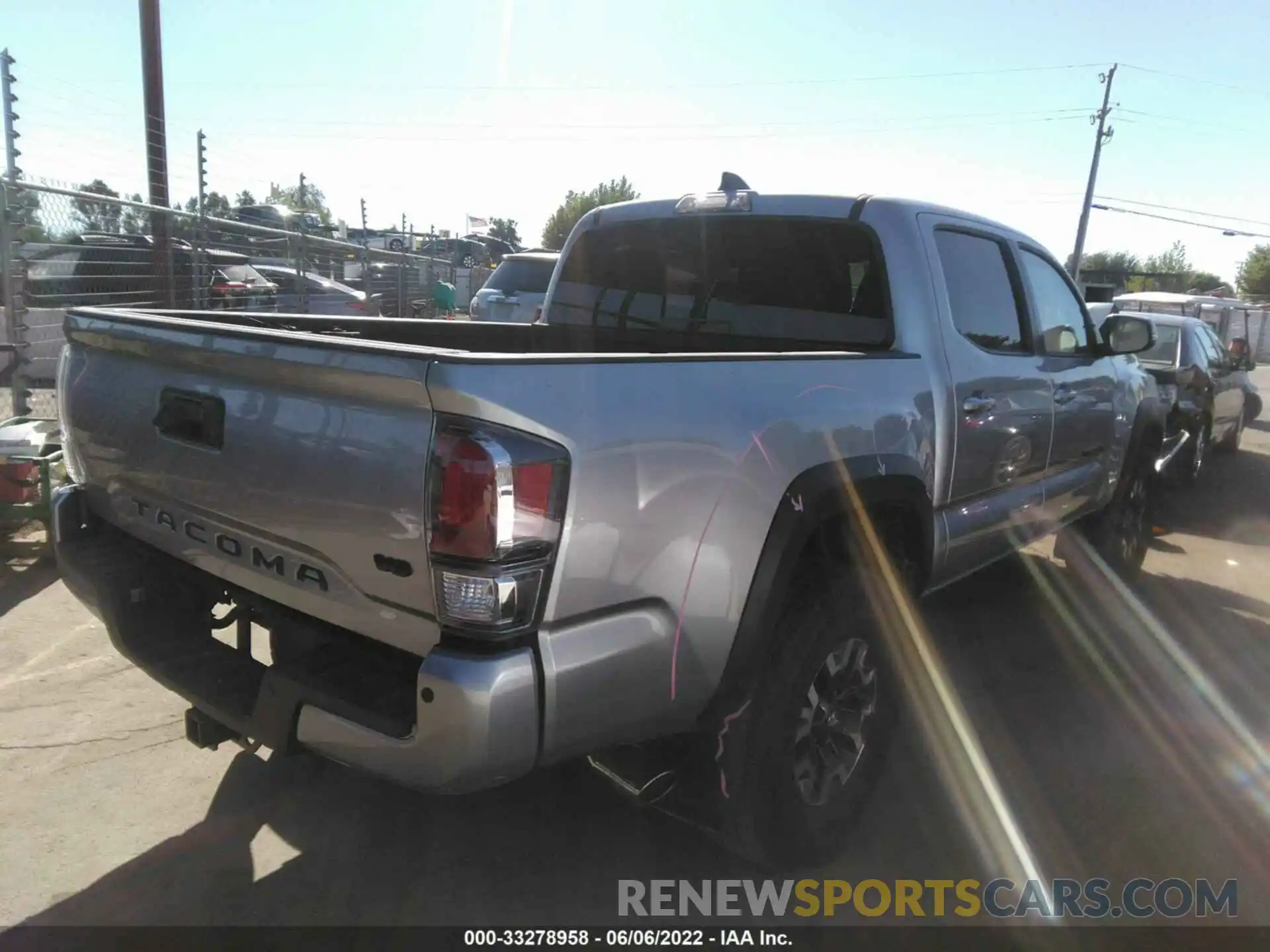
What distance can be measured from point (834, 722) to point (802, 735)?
0.20 metres

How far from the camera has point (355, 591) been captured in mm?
2061

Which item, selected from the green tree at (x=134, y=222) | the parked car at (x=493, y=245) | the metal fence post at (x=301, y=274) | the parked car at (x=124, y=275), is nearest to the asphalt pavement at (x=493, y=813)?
the parked car at (x=124, y=275)

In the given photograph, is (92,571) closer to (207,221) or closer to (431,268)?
(207,221)

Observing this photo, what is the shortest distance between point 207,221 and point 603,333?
6430mm

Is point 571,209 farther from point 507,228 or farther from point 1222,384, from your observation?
point 1222,384

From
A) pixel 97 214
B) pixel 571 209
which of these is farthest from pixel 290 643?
pixel 571 209

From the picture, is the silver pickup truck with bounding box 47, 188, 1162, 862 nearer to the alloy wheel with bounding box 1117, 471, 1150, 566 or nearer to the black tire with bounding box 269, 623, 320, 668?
the black tire with bounding box 269, 623, 320, 668

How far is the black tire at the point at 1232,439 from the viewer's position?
11406mm

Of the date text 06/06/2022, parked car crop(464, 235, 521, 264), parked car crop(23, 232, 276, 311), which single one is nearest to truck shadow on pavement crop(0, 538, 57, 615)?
parked car crop(23, 232, 276, 311)

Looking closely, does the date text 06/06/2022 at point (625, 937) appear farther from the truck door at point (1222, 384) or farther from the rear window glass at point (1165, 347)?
the truck door at point (1222, 384)

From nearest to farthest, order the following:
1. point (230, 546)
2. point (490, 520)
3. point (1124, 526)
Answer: point (490, 520) < point (230, 546) < point (1124, 526)

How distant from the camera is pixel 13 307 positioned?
639 centimetres

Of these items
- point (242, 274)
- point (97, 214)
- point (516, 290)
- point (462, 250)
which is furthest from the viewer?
point (462, 250)

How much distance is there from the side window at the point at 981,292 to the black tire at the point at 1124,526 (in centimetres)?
188
